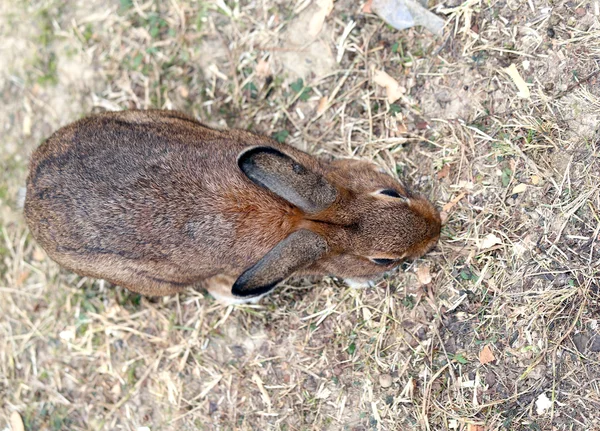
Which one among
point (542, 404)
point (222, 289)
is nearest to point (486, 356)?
point (542, 404)

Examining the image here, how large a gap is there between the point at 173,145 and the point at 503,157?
2975 mm

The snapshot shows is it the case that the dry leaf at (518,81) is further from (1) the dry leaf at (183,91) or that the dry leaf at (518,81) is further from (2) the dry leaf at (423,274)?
(1) the dry leaf at (183,91)

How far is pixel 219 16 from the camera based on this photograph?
6445 mm

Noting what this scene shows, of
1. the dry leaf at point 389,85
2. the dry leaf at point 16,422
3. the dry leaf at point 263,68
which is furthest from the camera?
the dry leaf at point 16,422

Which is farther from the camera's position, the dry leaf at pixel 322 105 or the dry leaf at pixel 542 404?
the dry leaf at pixel 322 105

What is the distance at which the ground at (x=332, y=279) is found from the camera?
468 centimetres

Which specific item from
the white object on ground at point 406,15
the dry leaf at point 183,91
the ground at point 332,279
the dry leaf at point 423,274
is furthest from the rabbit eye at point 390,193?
the dry leaf at point 183,91

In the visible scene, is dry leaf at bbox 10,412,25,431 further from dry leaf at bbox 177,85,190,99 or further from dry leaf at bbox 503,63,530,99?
dry leaf at bbox 503,63,530,99

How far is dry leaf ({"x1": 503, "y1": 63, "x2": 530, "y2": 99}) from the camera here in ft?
16.1

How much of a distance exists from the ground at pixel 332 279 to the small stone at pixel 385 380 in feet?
0.06

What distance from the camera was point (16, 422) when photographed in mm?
6695

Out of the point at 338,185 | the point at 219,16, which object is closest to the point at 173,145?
the point at 338,185

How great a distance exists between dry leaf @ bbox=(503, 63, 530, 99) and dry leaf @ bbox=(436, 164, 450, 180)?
87cm

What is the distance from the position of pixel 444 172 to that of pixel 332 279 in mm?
1533
